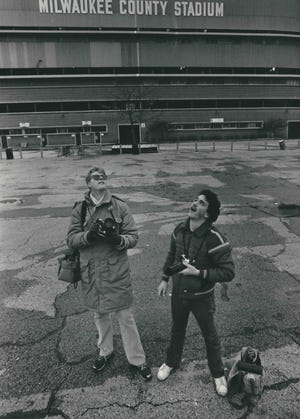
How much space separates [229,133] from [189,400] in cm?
4874

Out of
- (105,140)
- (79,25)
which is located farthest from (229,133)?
(79,25)

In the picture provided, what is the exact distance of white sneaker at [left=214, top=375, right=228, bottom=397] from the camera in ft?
10.7

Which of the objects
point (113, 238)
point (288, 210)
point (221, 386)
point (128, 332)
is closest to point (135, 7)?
point (288, 210)

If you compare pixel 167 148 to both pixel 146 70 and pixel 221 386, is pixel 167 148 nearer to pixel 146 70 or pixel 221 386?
pixel 146 70

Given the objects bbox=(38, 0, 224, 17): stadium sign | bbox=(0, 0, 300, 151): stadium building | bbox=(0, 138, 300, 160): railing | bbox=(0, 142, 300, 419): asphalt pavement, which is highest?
bbox=(38, 0, 224, 17): stadium sign

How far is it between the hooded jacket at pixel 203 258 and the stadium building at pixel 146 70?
42982mm

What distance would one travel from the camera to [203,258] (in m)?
3.17

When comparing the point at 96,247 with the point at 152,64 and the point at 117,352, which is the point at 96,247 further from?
the point at 152,64

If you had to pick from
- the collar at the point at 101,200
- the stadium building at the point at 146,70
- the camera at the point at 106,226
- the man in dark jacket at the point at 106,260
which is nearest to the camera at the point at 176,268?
the man in dark jacket at the point at 106,260

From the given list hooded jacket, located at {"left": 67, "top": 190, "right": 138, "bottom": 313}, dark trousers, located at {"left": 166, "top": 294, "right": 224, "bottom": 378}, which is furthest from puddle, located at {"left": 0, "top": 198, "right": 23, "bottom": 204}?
dark trousers, located at {"left": 166, "top": 294, "right": 224, "bottom": 378}

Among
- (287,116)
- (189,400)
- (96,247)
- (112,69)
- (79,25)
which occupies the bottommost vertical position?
(189,400)

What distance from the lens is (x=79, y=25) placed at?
144 ft

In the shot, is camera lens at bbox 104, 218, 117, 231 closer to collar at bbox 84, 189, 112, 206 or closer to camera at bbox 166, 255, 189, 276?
collar at bbox 84, 189, 112, 206

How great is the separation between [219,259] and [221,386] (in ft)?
4.08
